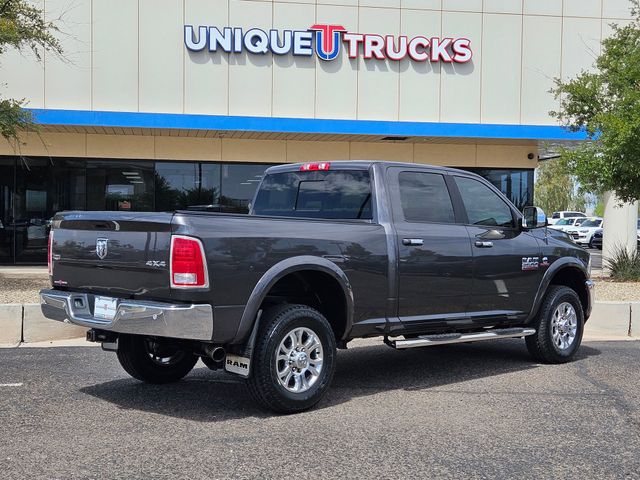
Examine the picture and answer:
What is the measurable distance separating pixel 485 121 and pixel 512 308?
13.0 m

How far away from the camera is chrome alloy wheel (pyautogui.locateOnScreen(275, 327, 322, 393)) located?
5.87 metres

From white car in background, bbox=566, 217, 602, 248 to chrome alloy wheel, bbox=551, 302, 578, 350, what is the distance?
1159 inches

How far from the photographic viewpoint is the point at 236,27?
18.9m

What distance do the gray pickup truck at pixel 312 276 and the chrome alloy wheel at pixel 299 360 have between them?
0.01 meters

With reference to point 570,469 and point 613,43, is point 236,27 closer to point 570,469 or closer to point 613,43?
point 613,43

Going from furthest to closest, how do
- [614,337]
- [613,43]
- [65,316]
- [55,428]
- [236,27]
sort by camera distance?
[236,27]
[613,43]
[614,337]
[65,316]
[55,428]

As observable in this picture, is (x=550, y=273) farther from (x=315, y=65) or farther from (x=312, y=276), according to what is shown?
(x=315, y=65)

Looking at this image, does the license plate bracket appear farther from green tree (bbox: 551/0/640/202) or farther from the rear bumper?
green tree (bbox: 551/0/640/202)

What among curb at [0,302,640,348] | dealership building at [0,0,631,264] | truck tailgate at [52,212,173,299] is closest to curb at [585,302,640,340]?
curb at [0,302,640,348]

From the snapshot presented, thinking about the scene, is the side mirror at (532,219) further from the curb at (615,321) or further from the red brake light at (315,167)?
the curb at (615,321)

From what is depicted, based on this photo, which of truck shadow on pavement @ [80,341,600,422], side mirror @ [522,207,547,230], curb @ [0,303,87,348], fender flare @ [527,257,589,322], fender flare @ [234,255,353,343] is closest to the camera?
fender flare @ [234,255,353,343]

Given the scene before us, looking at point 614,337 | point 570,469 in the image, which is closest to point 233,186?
point 614,337

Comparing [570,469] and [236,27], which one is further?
[236,27]

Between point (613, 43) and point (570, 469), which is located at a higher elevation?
point (613, 43)
